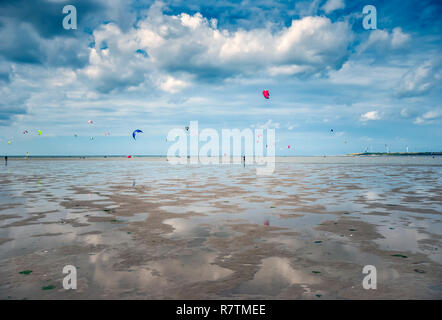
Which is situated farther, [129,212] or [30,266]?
[129,212]

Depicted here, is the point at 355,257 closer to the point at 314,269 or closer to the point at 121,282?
the point at 314,269

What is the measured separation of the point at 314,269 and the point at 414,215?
334 inches

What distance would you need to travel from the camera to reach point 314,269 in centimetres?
645

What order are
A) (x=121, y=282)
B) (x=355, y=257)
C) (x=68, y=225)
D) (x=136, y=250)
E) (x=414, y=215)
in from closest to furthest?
(x=121, y=282) → (x=355, y=257) → (x=136, y=250) → (x=68, y=225) → (x=414, y=215)

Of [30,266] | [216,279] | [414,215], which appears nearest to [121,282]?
[216,279]

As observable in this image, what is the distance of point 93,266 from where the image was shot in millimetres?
6617

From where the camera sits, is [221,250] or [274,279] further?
[221,250]
